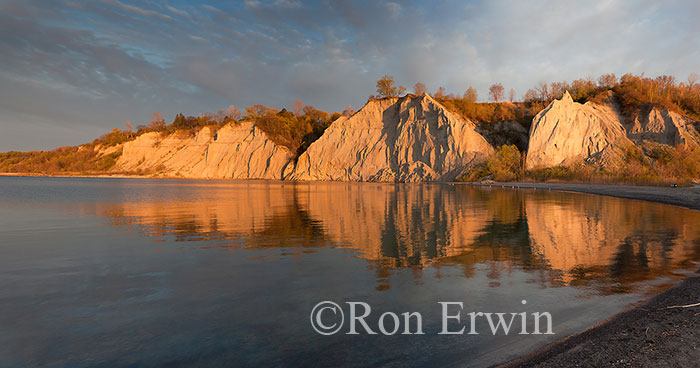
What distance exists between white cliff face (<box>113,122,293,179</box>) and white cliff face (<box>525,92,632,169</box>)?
55.4 metres

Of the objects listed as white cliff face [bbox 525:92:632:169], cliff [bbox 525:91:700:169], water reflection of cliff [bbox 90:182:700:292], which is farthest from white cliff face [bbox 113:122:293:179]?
water reflection of cliff [bbox 90:182:700:292]

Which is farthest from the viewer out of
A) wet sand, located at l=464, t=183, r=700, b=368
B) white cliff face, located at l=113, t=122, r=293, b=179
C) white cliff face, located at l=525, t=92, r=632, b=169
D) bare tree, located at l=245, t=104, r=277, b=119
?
bare tree, located at l=245, t=104, r=277, b=119

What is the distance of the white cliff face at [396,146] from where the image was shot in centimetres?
6669

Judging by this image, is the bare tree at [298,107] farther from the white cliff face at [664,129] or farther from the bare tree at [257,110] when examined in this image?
the white cliff face at [664,129]

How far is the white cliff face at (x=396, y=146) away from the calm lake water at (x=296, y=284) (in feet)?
174

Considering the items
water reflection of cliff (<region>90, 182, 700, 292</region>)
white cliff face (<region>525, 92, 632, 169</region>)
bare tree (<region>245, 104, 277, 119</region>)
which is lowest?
water reflection of cliff (<region>90, 182, 700, 292</region>)

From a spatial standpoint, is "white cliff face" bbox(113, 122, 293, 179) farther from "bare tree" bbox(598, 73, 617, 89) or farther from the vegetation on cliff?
"bare tree" bbox(598, 73, 617, 89)

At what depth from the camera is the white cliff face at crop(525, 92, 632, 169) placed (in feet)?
191

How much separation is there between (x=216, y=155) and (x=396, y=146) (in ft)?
164

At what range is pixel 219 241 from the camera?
1174 cm

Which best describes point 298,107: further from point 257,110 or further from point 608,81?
point 608,81

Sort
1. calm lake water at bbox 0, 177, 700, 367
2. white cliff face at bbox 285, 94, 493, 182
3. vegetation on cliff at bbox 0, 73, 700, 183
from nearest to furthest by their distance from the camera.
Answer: calm lake water at bbox 0, 177, 700, 367 → vegetation on cliff at bbox 0, 73, 700, 183 → white cliff face at bbox 285, 94, 493, 182

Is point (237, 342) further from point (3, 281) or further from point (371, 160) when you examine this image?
point (371, 160)

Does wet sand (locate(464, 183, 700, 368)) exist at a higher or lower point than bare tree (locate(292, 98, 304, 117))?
lower
